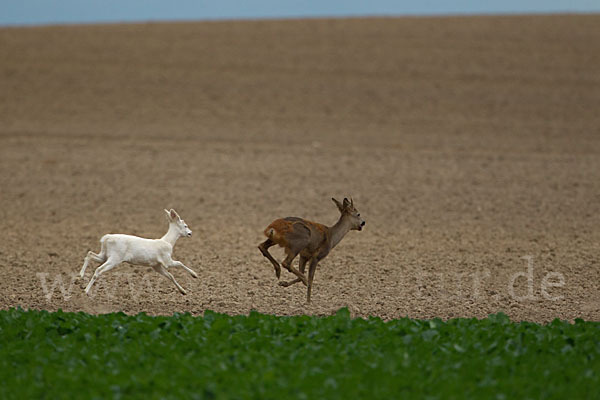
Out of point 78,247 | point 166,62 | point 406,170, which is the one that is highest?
point 166,62

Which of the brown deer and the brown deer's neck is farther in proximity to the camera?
the brown deer's neck

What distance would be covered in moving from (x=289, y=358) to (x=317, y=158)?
17.5m

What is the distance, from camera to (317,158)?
2498 cm

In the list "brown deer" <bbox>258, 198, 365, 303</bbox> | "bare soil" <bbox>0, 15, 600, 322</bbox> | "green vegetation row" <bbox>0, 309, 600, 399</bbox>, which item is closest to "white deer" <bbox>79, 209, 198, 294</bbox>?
"bare soil" <bbox>0, 15, 600, 322</bbox>

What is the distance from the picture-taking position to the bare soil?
487 inches

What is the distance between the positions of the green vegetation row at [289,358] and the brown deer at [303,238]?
4.62ft

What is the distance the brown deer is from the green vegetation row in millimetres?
1409

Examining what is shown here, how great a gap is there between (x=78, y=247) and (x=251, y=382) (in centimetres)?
889

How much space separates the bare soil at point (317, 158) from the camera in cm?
1236

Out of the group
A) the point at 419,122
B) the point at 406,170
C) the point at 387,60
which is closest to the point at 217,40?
the point at 387,60

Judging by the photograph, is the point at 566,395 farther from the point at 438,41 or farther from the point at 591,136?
the point at 438,41

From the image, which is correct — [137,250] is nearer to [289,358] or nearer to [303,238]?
[303,238]

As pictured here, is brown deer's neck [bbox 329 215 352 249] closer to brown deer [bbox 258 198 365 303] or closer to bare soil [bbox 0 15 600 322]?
brown deer [bbox 258 198 365 303]

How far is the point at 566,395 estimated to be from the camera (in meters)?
6.95
